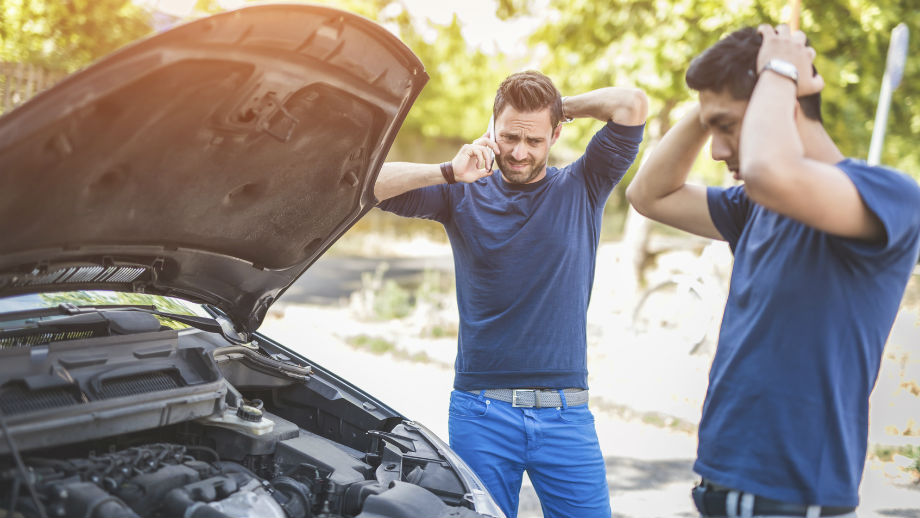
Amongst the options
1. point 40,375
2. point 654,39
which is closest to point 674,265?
point 654,39

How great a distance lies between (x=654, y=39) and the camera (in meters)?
7.84

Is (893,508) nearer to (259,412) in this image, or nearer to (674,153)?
(674,153)

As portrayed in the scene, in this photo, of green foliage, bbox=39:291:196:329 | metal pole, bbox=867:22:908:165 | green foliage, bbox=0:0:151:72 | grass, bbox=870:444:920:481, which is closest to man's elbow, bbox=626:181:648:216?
green foliage, bbox=39:291:196:329

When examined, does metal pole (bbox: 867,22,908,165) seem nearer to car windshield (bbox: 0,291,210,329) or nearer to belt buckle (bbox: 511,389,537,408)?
belt buckle (bbox: 511,389,537,408)

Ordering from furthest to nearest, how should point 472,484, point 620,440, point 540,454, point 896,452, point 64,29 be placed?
point 64,29 < point 620,440 < point 896,452 < point 540,454 < point 472,484

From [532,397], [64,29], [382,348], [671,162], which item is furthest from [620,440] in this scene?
[64,29]

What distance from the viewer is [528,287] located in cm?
285

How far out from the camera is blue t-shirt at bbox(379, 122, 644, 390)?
2.84 meters

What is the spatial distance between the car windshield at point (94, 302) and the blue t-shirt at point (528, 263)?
1056mm

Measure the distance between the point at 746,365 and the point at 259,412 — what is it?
1626 mm

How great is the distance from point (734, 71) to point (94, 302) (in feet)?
8.11

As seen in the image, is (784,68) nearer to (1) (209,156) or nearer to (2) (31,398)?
(1) (209,156)

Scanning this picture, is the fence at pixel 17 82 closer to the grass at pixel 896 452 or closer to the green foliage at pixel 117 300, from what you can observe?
the green foliage at pixel 117 300

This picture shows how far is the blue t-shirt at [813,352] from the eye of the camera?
5.49ft
